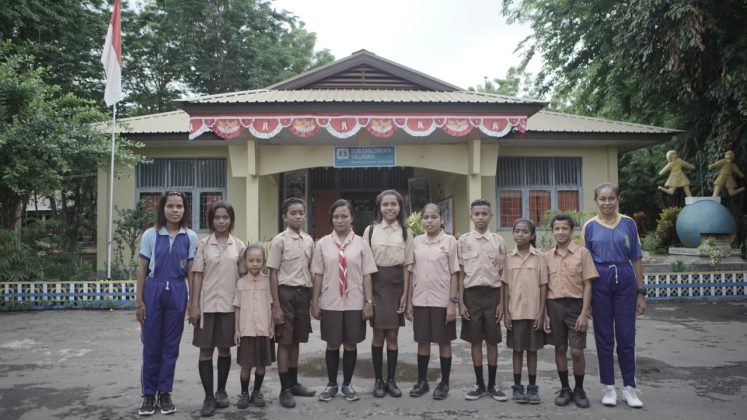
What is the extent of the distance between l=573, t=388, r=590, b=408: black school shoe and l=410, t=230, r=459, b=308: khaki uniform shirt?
1198 mm

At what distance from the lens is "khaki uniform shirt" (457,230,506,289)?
4.06 meters

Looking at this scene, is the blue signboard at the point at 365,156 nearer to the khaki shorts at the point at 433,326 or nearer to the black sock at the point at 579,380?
the khaki shorts at the point at 433,326

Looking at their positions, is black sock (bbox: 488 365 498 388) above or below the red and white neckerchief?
below

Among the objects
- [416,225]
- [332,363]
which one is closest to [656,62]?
[416,225]

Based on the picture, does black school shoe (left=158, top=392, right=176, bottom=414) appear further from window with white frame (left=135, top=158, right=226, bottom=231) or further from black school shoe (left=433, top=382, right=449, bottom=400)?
window with white frame (left=135, top=158, right=226, bottom=231)

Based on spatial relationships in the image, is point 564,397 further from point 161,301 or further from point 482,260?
point 161,301

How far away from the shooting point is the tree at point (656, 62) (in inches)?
391

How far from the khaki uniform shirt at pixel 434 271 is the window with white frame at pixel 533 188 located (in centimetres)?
809

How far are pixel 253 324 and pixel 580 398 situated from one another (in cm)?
256

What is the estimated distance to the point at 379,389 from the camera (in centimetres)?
414

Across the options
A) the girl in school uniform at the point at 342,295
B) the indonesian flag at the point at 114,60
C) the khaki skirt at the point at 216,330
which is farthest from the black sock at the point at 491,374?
the indonesian flag at the point at 114,60

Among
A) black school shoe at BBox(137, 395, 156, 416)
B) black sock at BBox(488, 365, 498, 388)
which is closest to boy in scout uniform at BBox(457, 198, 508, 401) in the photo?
black sock at BBox(488, 365, 498, 388)

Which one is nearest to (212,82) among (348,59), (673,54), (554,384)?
(348,59)

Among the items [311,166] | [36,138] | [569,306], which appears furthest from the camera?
[311,166]
